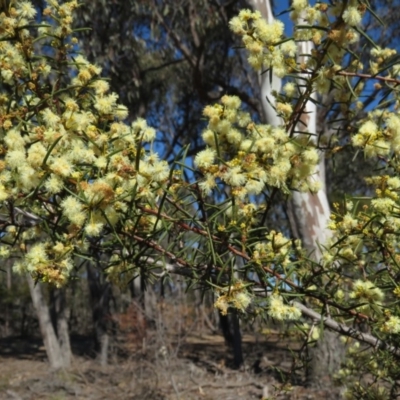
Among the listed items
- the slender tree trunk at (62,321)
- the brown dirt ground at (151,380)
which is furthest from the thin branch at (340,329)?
the slender tree trunk at (62,321)

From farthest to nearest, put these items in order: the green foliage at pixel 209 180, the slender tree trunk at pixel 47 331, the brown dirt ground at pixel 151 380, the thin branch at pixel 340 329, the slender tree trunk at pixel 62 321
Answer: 1. the slender tree trunk at pixel 62 321
2. the slender tree trunk at pixel 47 331
3. the brown dirt ground at pixel 151 380
4. the thin branch at pixel 340 329
5. the green foliage at pixel 209 180

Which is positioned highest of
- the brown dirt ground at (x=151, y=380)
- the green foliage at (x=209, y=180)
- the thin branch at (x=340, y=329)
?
the green foliage at (x=209, y=180)

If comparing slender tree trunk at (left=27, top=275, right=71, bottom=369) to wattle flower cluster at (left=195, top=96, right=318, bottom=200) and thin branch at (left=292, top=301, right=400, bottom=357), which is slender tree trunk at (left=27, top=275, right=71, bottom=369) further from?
wattle flower cluster at (left=195, top=96, right=318, bottom=200)

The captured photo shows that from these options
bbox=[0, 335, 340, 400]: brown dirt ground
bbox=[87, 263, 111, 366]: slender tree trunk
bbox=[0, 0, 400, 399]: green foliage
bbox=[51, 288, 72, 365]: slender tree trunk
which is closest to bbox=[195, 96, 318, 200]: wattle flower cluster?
bbox=[0, 0, 400, 399]: green foliage

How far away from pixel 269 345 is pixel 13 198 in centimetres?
1205

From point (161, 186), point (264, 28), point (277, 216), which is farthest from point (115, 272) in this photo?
point (277, 216)

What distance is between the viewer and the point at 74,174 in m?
0.91

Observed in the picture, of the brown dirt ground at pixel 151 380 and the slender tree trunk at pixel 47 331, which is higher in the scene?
the slender tree trunk at pixel 47 331

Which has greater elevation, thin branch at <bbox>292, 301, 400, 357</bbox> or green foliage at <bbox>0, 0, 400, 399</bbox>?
green foliage at <bbox>0, 0, 400, 399</bbox>

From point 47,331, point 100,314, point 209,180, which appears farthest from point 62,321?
point 209,180

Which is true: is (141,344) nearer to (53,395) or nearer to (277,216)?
(53,395)

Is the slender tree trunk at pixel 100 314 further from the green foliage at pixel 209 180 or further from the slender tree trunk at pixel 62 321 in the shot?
the green foliage at pixel 209 180

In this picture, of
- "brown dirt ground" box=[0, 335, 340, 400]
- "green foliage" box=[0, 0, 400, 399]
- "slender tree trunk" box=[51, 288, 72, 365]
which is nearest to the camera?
"green foliage" box=[0, 0, 400, 399]

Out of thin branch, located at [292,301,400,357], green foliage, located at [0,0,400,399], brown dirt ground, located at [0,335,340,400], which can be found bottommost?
brown dirt ground, located at [0,335,340,400]
